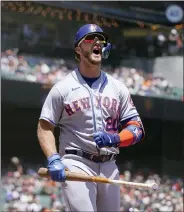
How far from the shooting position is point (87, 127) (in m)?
3.99

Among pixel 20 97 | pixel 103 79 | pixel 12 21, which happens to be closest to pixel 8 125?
pixel 20 97

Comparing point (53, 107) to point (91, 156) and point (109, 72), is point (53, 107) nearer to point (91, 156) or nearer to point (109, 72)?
point (91, 156)

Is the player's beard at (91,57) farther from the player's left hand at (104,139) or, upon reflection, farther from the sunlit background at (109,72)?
the sunlit background at (109,72)

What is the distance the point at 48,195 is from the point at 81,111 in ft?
25.2

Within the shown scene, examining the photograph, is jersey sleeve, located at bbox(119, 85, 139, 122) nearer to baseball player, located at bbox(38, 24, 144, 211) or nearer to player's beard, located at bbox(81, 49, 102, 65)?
baseball player, located at bbox(38, 24, 144, 211)

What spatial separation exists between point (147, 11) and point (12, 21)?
365 cm

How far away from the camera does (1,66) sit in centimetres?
1250

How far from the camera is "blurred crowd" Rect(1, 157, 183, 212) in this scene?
11008mm

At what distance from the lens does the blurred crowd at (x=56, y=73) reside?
41.7ft

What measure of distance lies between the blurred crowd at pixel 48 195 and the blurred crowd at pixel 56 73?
1.72 m

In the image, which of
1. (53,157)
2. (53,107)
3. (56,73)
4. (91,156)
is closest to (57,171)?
(53,157)

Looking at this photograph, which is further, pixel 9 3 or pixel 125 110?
pixel 9 3

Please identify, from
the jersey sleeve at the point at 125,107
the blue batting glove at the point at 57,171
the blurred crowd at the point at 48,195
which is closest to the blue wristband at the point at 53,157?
the blue batting glove at the point at 57,171

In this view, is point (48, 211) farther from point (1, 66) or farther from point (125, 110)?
point (125, 110)
